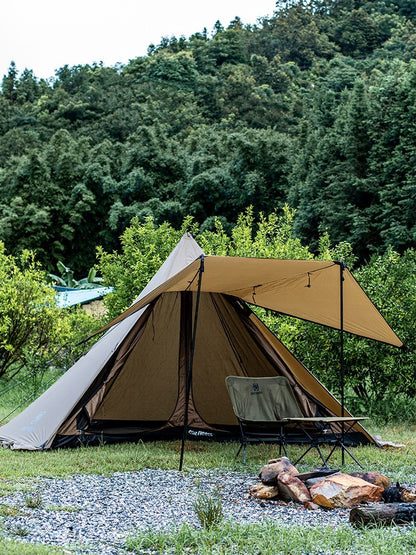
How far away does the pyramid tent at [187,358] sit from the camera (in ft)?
18.6

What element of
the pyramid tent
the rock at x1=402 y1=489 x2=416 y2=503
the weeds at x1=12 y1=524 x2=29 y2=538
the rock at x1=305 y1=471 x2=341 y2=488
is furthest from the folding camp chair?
the weeds at x1=12 y1=524 x2=29 y2=538

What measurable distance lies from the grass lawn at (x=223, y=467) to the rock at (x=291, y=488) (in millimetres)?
537

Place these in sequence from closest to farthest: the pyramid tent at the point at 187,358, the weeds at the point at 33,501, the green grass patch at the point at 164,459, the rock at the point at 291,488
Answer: the weeds at the point at 33,501
the rock at the point at 291,488
the green grass patch at the point at 164,459
the pyramid tent at the point at 187,358

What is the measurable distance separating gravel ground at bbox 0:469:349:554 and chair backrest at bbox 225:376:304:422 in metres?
1.19

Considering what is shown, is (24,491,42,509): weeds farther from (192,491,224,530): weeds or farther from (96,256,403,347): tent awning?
(96,256,403,347): tent awning

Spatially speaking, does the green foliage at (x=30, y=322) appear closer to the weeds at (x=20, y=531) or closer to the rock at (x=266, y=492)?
the rock at (x=266, y=492)

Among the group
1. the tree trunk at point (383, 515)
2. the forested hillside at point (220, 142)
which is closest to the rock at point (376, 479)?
the tree trunk at point (383, 515)

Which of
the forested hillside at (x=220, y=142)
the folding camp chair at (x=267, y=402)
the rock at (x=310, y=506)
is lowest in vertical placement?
the rock at (x=310, y=506)

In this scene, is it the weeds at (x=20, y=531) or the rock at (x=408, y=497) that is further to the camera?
the rock at (x=408, y=497)

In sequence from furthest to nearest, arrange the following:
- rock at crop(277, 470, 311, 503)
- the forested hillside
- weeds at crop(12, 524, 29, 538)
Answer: the forested hillside < rock at crop(277, 470, 311, 503) < weeds at crop(12, 524, 29, 538)

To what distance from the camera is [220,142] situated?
26.4 metres

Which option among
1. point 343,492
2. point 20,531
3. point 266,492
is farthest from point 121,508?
point 343,492

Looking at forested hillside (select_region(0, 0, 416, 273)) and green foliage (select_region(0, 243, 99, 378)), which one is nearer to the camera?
green foliage (select_region(0, 243, 99, 378))

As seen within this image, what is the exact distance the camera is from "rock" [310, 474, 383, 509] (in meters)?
3.98
